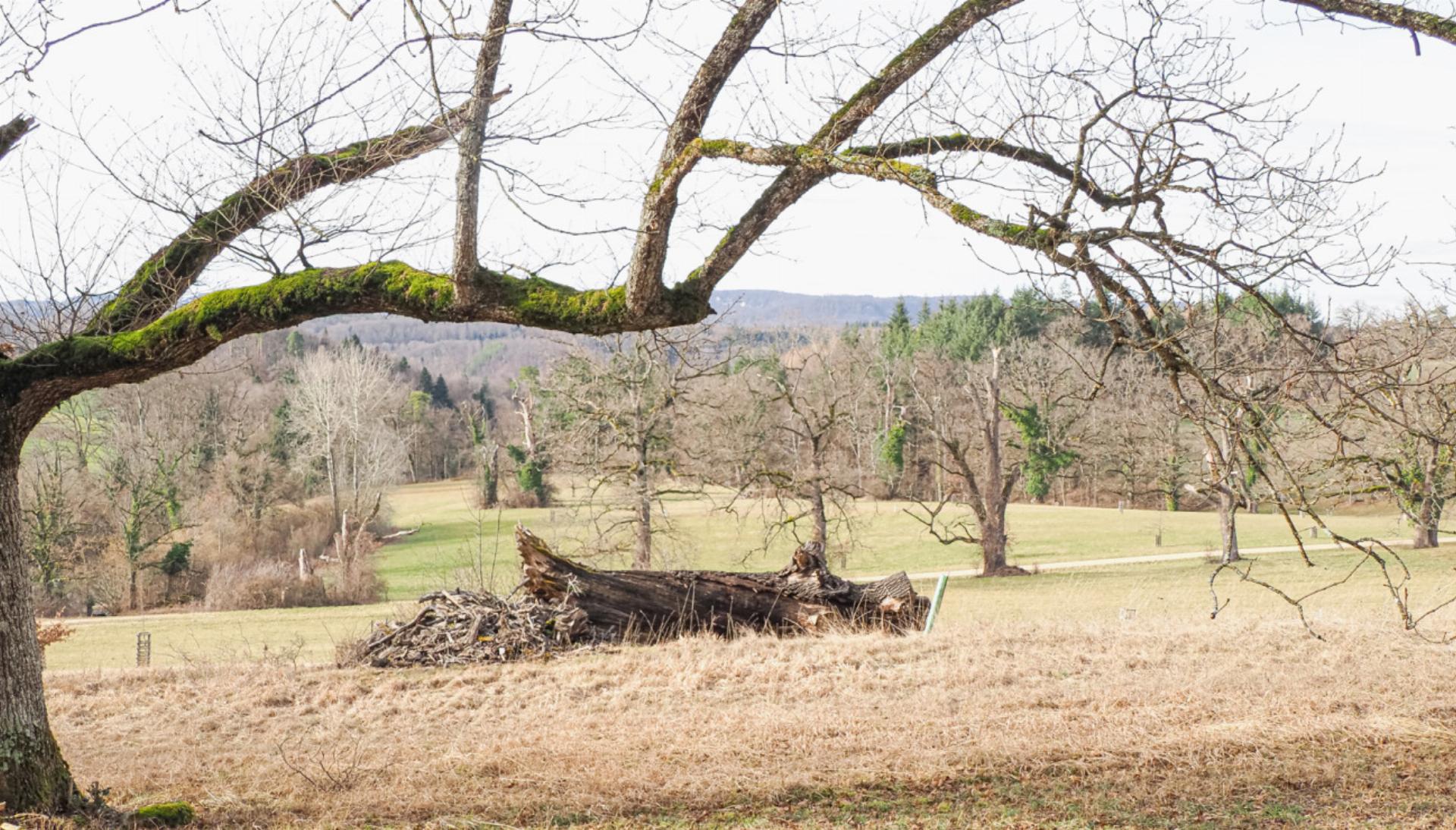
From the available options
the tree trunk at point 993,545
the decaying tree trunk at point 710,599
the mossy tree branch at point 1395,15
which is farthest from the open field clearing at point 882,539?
the mossy tree branch at point 1395,15

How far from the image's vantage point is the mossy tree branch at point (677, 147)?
17.9 ft

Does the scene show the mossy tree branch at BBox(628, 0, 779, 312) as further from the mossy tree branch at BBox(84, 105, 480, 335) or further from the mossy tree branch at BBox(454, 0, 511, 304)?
the mossy tree branch at BBox(84, 105, 480, 335)

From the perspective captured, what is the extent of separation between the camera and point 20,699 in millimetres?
5777

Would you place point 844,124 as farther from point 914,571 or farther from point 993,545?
point 914,571

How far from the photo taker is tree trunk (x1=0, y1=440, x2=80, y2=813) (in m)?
5.69

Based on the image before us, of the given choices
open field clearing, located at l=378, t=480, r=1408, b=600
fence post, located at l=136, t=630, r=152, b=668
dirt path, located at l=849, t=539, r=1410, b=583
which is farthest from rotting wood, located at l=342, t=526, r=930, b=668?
dirt path, located at l=849, t=539, r=1410, b=583

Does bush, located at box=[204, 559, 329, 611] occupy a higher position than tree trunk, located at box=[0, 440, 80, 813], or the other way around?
tree trunk, located at box=[0, 440, 80, 813]

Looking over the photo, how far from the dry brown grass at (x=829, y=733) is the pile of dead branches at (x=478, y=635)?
63 centimetres

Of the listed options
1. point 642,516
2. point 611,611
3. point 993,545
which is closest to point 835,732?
point 611,611

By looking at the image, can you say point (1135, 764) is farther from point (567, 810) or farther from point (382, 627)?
point (382, 627)

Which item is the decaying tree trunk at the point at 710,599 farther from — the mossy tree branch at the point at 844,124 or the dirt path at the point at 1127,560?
the dirt path at the point at 1127,560

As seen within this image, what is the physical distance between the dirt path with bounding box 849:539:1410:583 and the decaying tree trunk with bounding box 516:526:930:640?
1823 centimetres

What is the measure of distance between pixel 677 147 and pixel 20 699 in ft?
15.3

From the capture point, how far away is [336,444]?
52.2 metres
